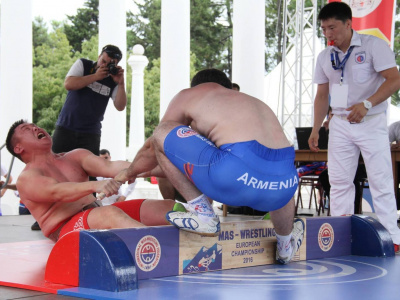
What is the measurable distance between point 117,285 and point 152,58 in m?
28.4

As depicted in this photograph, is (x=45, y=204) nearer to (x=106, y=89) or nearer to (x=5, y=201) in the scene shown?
(x=106, y=89)

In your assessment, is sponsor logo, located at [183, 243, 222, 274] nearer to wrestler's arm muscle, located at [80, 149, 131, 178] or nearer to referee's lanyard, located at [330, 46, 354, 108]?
wrestler's arm muscle, located at [80, 149, 131, 178]

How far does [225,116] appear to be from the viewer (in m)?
3.02

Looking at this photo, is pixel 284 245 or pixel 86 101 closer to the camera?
pixel 284 245

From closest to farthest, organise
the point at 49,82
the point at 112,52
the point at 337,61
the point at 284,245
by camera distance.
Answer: the point at 284,245
the point at 337,61
the point at 112,52
the point at 49,82

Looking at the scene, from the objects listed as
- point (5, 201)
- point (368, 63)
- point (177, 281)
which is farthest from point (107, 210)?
point (5, 201)

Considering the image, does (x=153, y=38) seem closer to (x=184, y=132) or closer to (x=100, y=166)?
(x=100, y=166)

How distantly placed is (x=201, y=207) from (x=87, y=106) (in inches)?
99.0

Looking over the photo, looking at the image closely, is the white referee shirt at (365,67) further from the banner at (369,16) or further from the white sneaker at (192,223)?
the banner at (369,16)

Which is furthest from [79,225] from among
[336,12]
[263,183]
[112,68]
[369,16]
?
[369,16]

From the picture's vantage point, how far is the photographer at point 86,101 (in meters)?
5.25

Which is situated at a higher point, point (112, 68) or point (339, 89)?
point (112, 68)

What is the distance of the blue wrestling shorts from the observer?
2.93 meters

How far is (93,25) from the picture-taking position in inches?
1231
